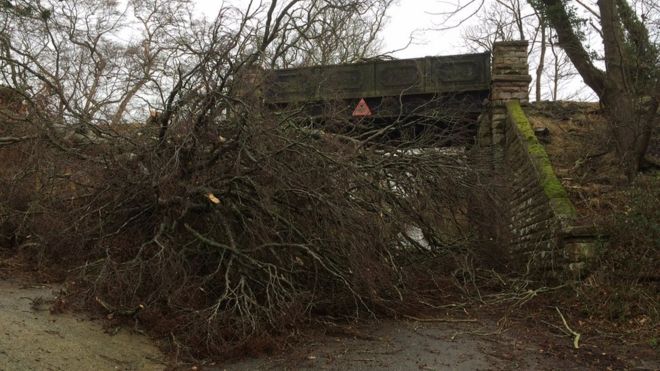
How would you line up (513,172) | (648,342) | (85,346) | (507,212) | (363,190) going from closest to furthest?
(85,346) < (648,342) < (363,190) < (507,212) < (513,172)

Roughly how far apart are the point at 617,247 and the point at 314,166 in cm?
405

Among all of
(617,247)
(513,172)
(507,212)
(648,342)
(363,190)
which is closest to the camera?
(648,342)

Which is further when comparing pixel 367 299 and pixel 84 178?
pixel 84 178

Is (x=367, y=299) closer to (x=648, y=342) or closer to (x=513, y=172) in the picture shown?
(x=648, y=342)

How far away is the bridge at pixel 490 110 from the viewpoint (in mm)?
8219

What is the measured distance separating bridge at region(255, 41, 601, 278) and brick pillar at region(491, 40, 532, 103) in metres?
0.02

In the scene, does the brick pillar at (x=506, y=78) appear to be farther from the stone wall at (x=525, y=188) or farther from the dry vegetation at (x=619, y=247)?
the dry vegetation at (x=619, y=247)

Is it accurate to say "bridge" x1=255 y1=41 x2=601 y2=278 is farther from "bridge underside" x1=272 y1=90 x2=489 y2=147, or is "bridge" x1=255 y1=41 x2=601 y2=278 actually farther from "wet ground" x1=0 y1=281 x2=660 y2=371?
"wet ground" x1=0 y1=281 x2=660 y2=371

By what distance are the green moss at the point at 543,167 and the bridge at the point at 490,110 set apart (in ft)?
0.05

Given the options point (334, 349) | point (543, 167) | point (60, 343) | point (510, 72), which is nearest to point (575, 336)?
point (334, 349)

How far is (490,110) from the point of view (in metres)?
13.0

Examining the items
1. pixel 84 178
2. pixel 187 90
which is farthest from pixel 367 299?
pixel 84 178

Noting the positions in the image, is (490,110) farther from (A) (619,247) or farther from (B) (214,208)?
(B) (214,208)

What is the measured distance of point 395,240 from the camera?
8.07 meters
